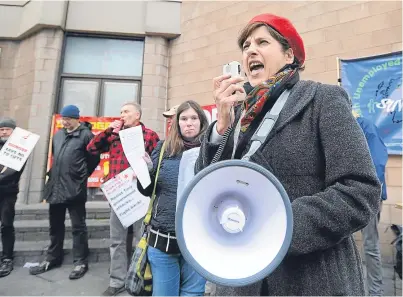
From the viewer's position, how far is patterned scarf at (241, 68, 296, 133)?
37.9 inches

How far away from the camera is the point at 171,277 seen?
1.80 metres

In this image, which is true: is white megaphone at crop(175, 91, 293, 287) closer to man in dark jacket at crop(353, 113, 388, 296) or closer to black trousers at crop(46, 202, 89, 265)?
man in dark jacket at crop(353, 113, 388, 296)

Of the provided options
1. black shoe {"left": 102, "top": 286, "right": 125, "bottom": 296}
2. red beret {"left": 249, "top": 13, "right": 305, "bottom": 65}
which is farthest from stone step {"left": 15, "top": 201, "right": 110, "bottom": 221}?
red beret {"left": 249, "top": 13, "right": 305, "bottom": 65}

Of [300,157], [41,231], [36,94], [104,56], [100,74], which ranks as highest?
[104,56]

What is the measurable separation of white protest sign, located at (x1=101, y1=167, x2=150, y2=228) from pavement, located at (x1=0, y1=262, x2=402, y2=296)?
807 millimetres

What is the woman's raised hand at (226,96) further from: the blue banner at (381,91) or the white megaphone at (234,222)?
the blue banner at (381,91)

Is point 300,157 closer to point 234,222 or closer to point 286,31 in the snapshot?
point 234,222

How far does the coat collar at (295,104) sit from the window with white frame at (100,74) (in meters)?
5.43

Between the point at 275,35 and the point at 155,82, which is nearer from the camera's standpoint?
the point at 275,35

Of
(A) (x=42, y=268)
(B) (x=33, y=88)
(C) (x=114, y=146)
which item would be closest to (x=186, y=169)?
(C) (x=114, y=146)

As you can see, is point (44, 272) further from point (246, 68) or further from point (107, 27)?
point (107, 27)

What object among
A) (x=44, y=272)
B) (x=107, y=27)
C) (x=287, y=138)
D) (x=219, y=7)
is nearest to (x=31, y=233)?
(x=44, y=272)

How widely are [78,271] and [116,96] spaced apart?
3.82m

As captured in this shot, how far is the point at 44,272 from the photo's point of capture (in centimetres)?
345
